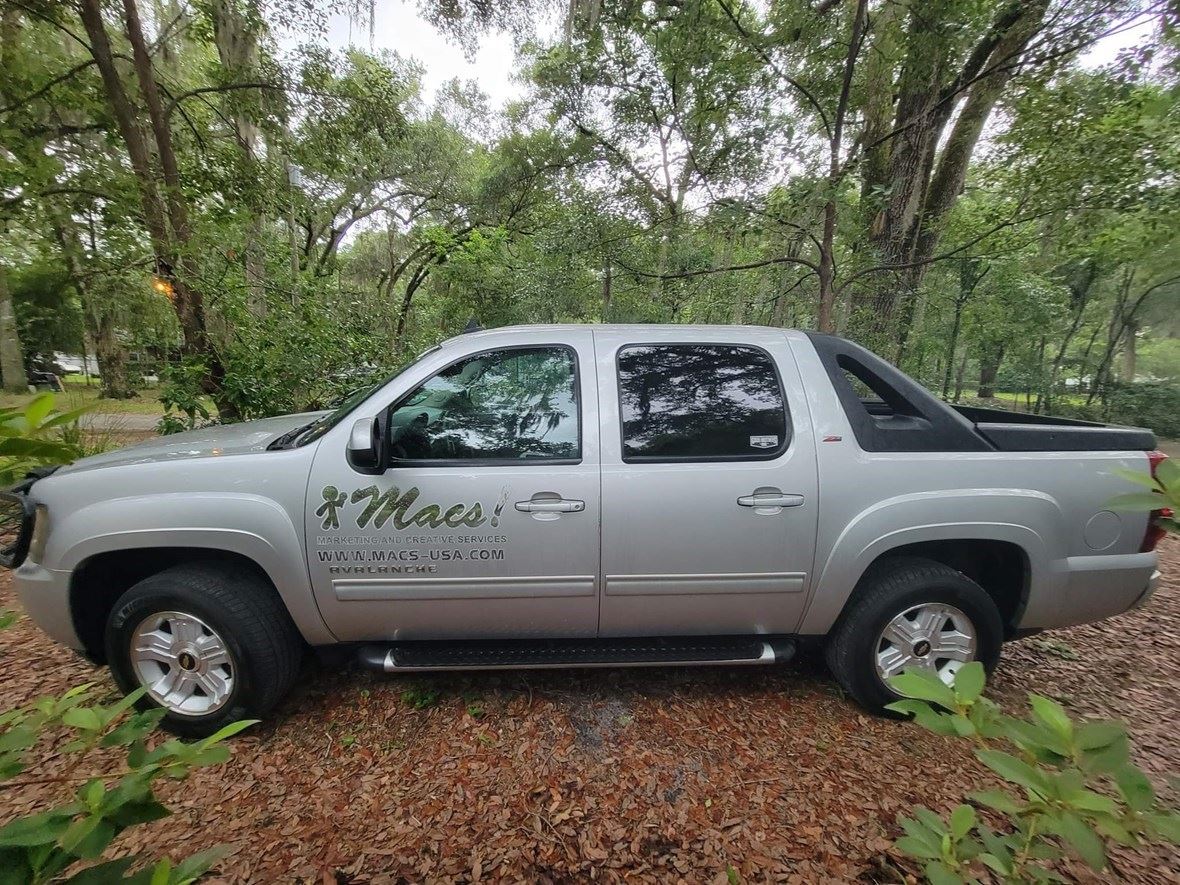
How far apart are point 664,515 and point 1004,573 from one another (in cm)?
184

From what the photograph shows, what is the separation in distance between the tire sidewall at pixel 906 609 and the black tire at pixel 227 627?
8.99 ft

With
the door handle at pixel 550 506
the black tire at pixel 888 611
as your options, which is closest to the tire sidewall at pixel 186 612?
the door handle at pixel 550 506

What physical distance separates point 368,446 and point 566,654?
1321mm

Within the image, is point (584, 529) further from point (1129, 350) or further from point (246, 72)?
point (1129, 350)

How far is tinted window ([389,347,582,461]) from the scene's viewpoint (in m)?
2.35

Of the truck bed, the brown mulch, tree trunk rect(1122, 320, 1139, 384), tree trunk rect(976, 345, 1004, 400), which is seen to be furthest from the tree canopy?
tree trunk rect(1122, 320, 1139, 384)

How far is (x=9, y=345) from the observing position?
1131cm

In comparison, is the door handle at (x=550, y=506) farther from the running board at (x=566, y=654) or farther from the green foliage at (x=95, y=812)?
the green foliage at (x=95, y=812)

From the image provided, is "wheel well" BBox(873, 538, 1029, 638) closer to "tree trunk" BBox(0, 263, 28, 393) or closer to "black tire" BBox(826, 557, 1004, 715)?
"black tire" BBox(826, 557, 1004, 715)

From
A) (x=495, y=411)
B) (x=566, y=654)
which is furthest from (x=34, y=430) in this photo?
(x=566, y=654)

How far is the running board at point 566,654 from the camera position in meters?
2.31

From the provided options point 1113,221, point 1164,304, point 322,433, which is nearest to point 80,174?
point 322,433

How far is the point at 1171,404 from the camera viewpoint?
12516 mm

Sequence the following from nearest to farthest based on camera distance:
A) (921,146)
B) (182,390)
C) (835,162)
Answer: (835,162), (182,390), (921,146)
